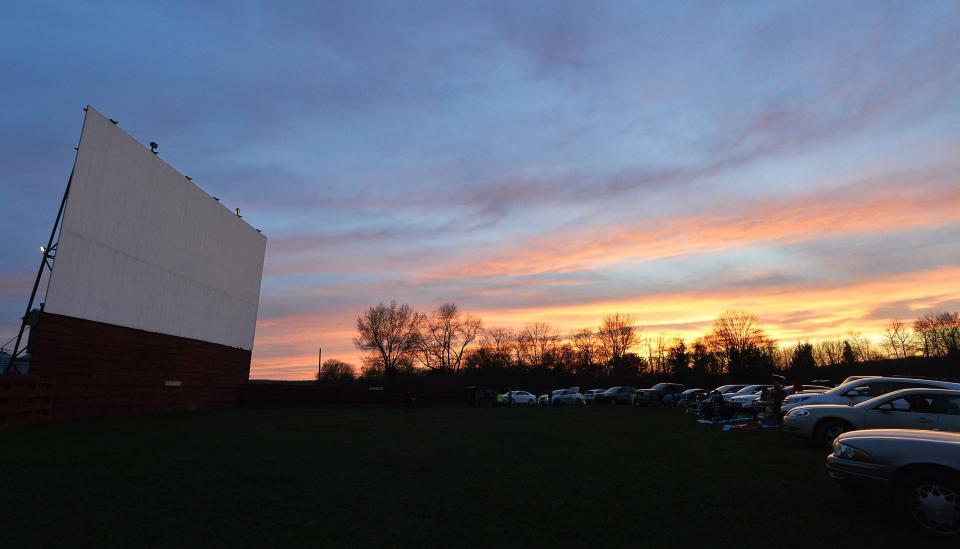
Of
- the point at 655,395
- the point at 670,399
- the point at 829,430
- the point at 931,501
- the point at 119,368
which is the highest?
the point at 119,368

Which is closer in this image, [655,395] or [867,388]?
[867,388]

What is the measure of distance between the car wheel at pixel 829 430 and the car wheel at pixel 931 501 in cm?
677

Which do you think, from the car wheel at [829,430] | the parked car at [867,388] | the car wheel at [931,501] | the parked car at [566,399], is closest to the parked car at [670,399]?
the parked car at [566,399]

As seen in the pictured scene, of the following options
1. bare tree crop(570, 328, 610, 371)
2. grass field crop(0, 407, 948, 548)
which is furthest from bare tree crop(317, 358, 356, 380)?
grass field crop(0, 407, 948, 548)

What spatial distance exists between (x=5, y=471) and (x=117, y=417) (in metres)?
14.2

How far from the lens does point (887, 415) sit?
10.7m

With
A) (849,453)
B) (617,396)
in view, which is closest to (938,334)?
(617,396)

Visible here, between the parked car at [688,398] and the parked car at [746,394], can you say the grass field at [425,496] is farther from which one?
the parked car at [688,398]

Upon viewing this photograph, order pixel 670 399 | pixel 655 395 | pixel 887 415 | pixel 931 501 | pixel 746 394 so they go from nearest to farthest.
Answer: pixel 931 501 < pixel 887 415 < pixel 746 394 < pixel 670 399 < pixel 655 395

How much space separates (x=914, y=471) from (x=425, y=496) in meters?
5.75

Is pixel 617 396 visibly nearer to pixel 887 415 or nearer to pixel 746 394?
pixel 746 394

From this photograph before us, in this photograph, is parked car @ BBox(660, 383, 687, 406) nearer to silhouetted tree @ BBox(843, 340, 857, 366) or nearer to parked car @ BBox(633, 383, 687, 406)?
parked car @ BBox(633, 383, 687, 406)

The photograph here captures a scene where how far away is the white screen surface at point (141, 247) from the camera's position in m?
19.7

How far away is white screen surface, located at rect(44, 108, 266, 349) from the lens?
1973cm
